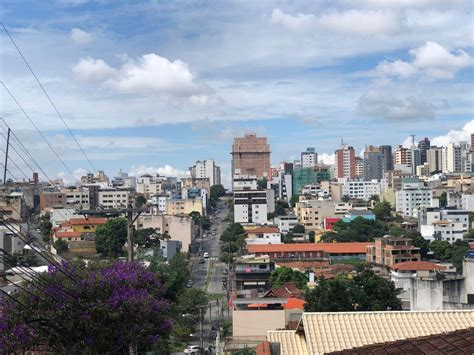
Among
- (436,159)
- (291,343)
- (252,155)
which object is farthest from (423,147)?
(291,343)

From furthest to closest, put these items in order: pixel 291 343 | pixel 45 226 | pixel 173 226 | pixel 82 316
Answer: pixel 45 226
pixel 173 226
pixel 82 316
pixel 291 343

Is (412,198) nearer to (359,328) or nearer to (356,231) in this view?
(356,231)

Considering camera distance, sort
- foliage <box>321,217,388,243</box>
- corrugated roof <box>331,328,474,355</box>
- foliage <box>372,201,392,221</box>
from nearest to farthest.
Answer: corrugated roof <box>331,328,474,355</box>, foliage <box>321,217,388,243</box>, foliage <box>372,201,392,221</box>

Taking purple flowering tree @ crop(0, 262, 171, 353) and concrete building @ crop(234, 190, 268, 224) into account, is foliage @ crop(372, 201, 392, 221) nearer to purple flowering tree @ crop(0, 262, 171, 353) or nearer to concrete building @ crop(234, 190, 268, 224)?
concrete building @ crop(234, 190, 268, 224)

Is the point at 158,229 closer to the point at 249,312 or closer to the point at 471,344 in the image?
the point at 249,312

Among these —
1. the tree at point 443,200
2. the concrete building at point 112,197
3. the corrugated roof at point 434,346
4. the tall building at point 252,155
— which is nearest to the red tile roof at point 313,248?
the concrete building at point 112,197

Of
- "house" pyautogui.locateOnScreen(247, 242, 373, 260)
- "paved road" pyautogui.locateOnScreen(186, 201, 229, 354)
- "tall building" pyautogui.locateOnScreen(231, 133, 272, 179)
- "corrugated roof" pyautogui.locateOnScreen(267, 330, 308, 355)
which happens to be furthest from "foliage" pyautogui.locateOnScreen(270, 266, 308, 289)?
"tall building" pyautogui.locateOnScreen(231, 133, 272, 179)

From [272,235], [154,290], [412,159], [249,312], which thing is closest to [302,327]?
[154,290]
